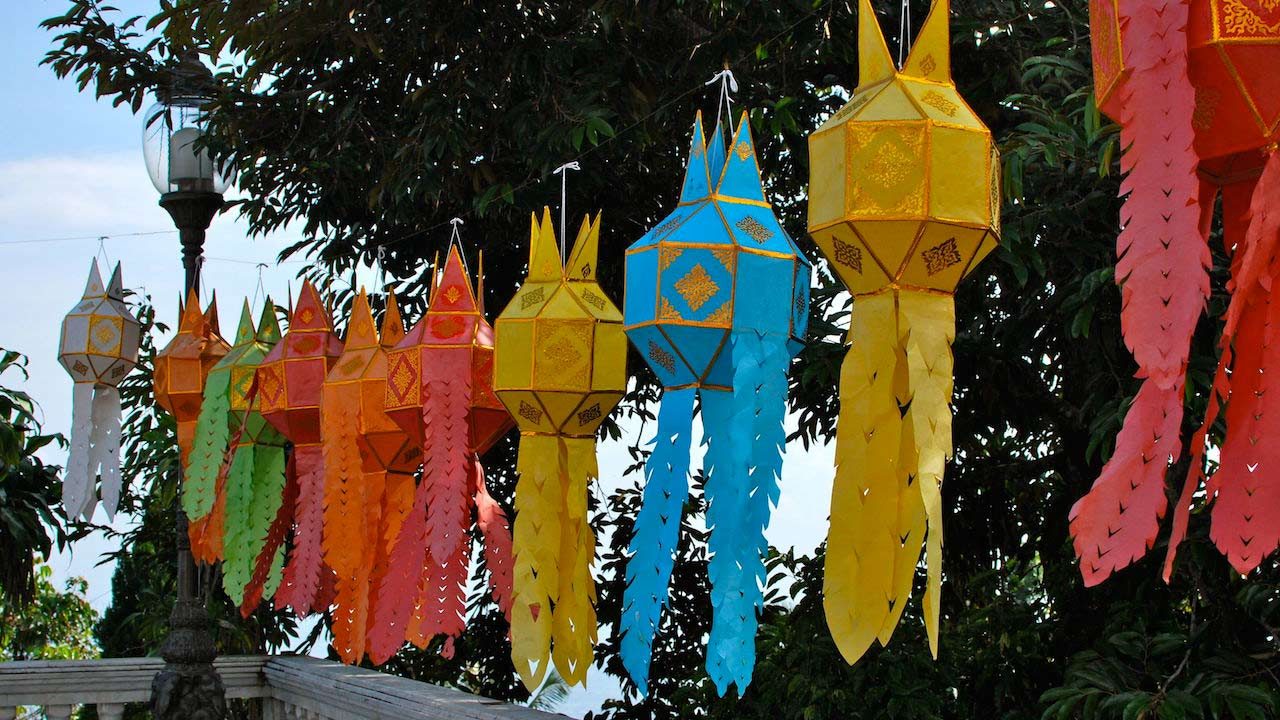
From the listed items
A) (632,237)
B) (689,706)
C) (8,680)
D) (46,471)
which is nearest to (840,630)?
(689,706)

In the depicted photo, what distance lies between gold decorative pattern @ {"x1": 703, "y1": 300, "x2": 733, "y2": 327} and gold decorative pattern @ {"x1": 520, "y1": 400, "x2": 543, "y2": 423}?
79cm

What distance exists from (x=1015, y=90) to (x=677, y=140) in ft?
5.58

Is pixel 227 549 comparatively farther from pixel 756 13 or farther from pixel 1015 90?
pixel 1015 90

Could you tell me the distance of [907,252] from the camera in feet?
9.97

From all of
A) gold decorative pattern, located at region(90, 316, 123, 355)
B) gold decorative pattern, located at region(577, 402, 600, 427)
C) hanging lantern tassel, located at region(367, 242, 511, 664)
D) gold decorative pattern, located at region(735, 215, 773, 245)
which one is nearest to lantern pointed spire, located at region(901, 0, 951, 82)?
gold decorative pattern, located at region(735, 215, 773, 245)

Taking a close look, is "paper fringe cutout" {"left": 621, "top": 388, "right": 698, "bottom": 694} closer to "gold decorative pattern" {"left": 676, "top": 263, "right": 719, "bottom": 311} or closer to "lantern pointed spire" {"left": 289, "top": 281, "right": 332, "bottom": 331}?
"gold decorative pattern" {"left": 676, "top": 263, "right": 719, "bottom": 311}

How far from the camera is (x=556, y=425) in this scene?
169 inches

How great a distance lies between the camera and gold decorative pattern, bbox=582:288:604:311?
4238mm

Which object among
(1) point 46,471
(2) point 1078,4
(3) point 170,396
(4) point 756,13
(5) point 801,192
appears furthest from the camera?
(1) point 46,471

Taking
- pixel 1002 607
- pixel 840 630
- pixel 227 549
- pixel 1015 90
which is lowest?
pixel 840 630

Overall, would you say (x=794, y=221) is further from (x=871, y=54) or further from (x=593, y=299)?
(x=871, y=54)

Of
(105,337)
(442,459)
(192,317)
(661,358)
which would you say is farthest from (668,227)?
(105,337)

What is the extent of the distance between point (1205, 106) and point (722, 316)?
61.8 inches

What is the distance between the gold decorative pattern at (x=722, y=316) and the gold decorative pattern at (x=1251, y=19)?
64.7 inches
